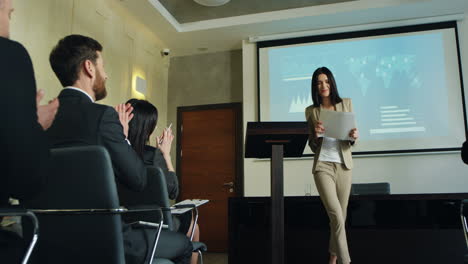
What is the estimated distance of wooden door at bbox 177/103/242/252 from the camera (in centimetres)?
567

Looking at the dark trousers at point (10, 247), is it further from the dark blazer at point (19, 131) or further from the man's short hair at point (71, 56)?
the man's short hair at point (71, 56)

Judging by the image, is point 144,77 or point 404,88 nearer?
point 404,88

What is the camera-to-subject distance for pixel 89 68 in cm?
168

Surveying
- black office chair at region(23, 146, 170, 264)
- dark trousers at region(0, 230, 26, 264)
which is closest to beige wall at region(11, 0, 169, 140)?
black office chair at region(23, 146, 170, 264)

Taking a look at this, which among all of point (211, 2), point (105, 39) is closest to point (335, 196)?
point (211, 2)

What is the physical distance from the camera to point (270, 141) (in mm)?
2205

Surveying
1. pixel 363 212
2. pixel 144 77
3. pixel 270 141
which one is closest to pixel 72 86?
pixel 270 141

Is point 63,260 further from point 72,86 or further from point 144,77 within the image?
point 144,77

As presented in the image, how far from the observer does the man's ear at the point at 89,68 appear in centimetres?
167

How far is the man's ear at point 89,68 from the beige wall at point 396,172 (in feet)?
12.6

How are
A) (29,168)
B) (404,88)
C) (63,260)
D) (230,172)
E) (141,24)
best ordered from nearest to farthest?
(29,168)
(63,260)
(404,88)
(141,24)
(230,172)

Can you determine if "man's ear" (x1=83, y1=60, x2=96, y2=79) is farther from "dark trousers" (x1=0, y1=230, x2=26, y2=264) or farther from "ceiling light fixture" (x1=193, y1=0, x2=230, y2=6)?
"ceiling light fixture" (x1=193, y1=0, x2=230, y2=6)

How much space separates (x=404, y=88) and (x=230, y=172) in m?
2.54

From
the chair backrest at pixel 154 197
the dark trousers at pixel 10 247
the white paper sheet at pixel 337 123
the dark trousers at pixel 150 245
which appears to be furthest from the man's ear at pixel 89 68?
the white paper sheet at pixel 337 123
